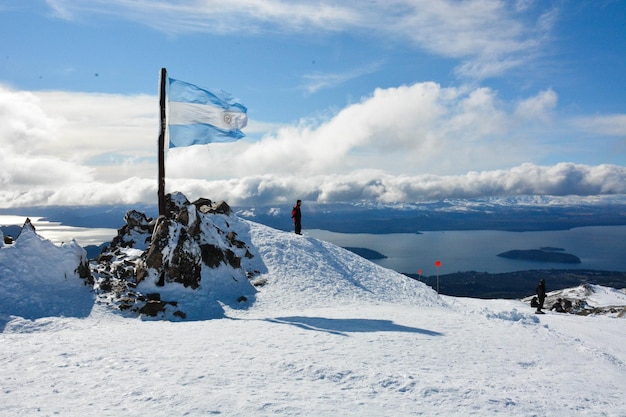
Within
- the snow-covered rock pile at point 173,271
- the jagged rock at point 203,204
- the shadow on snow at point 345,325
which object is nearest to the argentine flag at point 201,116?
the snow-covered rock pile at point 173,271

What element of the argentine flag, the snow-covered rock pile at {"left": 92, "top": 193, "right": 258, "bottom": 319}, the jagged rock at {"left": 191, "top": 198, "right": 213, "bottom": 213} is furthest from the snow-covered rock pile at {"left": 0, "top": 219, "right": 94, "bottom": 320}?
the jagged rock at {"left": 191, "top": 198, "right": 213, "bottom": 213}

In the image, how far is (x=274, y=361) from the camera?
9617mm

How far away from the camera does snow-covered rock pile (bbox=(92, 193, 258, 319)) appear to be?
17.5 m

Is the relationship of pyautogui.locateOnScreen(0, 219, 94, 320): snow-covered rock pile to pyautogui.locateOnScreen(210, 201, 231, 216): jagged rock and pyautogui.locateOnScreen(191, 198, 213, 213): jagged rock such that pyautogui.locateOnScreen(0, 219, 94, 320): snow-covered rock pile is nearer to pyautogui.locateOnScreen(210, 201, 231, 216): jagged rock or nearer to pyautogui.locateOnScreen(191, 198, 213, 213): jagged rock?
pyautogui.locateOnScreen(191, 198, 213, 213): jagged rock

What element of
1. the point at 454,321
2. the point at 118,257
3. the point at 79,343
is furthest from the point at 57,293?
the point at 454,321

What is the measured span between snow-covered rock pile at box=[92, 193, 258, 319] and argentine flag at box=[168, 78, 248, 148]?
16.6 ft

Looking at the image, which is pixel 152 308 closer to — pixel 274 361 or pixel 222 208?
pixel 274 361

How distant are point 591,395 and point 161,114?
17.9m

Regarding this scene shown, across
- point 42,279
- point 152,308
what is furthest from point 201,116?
point 42,279

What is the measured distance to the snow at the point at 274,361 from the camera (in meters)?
7.34

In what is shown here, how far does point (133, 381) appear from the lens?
7984mm

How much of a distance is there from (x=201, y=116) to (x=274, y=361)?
41.0 feet

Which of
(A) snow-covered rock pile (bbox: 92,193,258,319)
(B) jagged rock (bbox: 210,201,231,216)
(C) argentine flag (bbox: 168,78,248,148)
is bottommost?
(A) snow-covered rock pile (bbox: 92,193,258,319)

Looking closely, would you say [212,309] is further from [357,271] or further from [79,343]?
[357,271]
